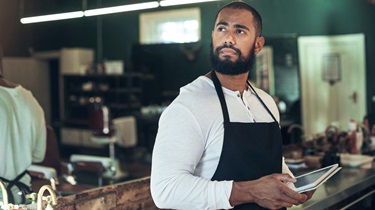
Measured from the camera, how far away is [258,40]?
2148mm

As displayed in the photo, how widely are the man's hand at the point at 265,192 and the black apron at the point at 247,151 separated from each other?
130mm

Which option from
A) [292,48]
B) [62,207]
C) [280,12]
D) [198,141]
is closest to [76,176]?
[62,207]

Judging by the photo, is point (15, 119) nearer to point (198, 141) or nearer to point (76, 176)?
point (76, 176)

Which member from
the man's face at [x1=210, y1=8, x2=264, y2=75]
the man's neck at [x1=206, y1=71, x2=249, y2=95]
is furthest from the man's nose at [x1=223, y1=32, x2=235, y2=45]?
the man's neck at [x1=206, y1=71, x2=249, y2=95]

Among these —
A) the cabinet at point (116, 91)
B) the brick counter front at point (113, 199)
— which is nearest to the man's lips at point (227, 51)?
the brick counter front at point (113, 199)

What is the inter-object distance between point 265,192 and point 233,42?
21.3 inches

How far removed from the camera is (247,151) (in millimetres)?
2031

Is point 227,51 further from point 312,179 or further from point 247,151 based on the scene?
point 312,179

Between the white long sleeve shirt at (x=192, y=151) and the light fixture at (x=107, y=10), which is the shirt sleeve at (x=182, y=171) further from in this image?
the light fixture at (x=107, y=10)

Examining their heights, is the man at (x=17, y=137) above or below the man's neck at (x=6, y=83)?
below

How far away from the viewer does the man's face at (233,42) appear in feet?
6.68

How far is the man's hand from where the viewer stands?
1847 mm

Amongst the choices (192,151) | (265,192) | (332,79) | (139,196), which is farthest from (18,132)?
(332,79)

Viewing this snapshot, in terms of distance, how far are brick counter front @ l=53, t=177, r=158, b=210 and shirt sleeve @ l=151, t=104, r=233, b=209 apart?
1.97 feet
